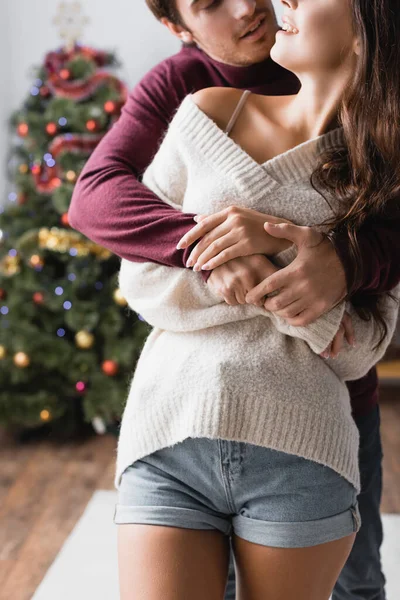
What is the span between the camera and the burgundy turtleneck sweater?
114cm

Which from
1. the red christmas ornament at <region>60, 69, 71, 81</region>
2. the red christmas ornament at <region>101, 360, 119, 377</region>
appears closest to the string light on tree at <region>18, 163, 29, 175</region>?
the red christmas ornament at <region>60, 69, 71, 81</region>

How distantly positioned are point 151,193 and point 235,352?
30 centimetres

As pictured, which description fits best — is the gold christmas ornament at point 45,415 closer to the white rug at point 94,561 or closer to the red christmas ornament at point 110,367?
the red christmas ornament at point 110,367

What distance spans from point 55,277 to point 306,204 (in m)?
2.48

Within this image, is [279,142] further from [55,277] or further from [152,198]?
[55,277]

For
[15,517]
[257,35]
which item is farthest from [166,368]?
[15,517]

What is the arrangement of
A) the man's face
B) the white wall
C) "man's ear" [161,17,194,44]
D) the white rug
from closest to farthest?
the man's face < "man's ear" [161,17,194,44] < the white rug < the white wall

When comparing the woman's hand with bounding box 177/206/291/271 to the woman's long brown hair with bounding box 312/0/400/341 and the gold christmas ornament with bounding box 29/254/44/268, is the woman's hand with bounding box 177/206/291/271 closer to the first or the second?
the woman's long brown hair with bounding box 312/0/400/341

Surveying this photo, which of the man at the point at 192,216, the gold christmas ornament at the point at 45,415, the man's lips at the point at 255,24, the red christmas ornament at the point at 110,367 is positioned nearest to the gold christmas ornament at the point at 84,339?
the red christmas ornament at the point at 110,367

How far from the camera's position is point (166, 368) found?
3.76 ft

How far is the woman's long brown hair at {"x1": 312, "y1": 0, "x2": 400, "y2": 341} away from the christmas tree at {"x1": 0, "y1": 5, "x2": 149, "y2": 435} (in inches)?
83.6

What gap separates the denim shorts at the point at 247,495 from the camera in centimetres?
107

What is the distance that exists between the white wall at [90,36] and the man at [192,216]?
246cm

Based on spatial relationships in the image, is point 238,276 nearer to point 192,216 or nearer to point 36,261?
point 192,216
